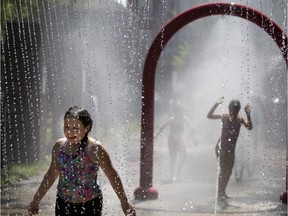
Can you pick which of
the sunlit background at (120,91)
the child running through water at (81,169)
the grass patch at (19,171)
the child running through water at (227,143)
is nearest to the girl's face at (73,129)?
the child running through water at (81,169)

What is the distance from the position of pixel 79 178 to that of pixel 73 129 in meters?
0.37

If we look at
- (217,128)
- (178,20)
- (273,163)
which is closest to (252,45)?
(217,128)

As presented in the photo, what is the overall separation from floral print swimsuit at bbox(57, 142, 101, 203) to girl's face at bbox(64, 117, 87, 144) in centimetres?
12

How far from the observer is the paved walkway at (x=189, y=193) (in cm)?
779

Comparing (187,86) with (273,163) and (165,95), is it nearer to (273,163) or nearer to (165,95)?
(165,95)

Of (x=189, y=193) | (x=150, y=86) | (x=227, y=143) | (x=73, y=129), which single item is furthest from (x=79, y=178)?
(x=189, y=193)

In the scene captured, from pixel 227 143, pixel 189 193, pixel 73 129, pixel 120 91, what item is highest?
pixel 120 91

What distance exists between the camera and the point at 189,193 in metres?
9.32

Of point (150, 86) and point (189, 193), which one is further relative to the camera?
point (189, 193)

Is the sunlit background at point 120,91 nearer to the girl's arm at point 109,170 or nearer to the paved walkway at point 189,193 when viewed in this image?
the paved walkway at point 189,193

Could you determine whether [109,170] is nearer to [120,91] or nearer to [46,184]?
[46,184]

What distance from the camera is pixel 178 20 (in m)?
8.93

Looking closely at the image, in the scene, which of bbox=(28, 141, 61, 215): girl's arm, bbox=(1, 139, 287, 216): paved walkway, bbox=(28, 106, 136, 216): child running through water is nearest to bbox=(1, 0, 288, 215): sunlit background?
bbox=(1, 139, 287, 216): paved walkway

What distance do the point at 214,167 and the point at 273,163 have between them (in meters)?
1.61
